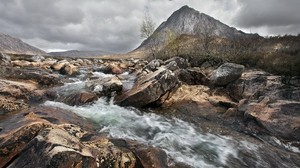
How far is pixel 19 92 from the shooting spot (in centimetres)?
1444

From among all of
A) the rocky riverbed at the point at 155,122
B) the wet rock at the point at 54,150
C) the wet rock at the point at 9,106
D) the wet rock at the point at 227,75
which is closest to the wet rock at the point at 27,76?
the rocky riverbed at the point at 155,122

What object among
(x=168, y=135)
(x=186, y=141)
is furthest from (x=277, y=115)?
(x=168, y=135)

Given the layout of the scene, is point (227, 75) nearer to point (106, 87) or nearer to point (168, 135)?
point (106, 87)

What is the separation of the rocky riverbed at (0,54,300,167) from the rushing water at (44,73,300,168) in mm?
38

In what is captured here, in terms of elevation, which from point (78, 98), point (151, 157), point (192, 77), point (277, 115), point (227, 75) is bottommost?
point (151, 157)

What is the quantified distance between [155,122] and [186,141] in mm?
2577

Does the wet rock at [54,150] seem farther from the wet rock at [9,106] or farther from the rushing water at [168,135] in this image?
the wet rock at [9,106]

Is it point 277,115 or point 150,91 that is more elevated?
point 150,91

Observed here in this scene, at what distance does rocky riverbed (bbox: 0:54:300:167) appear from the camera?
689cm

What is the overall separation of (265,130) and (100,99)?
9014 millimetres

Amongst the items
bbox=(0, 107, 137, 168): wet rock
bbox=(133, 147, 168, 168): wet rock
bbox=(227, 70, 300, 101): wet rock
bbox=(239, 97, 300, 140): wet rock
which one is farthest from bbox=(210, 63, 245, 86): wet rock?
bbox=(0, 107, 137, 168): wet rock

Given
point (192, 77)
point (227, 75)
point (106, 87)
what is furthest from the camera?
point (192, 77)

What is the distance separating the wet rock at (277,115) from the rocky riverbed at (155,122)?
4 cm

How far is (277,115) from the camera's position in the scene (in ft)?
38.1
